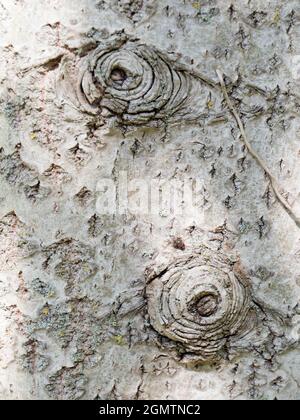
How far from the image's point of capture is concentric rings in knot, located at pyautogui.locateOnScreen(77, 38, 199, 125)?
3.15ft

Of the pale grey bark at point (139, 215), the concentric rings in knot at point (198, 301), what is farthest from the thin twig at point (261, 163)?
the concentric rings in knot at point (198, 301)

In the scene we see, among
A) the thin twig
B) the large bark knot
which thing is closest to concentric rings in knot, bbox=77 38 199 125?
the large bark knot

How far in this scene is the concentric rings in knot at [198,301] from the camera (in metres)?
0.96

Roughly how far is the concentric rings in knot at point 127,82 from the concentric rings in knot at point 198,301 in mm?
258

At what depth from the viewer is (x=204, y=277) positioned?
96 centimetres

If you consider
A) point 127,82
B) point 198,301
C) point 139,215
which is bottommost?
point 198,301

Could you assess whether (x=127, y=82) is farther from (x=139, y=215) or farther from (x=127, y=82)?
(x=139, y=215)

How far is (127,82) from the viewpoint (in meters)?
0.96

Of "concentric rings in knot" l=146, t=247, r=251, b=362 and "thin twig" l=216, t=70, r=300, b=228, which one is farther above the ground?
A: "thin twig" l=216, t=70, r=300, b=228

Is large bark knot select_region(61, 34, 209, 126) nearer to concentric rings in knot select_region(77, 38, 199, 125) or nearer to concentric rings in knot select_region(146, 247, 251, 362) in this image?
concentric rings in knot select_region(77, 38, 199, 125)

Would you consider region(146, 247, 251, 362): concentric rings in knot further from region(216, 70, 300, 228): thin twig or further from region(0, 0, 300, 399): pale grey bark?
region(216, 70, 300, 228): thin twig

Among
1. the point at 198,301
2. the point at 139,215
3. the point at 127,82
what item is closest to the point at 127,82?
the point at 127,82

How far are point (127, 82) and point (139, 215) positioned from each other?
224 millimetres

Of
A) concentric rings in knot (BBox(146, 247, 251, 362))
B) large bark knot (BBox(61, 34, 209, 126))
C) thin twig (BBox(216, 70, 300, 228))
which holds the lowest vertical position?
concentric rings in knot (BBox(146, 247, 251, 362))
